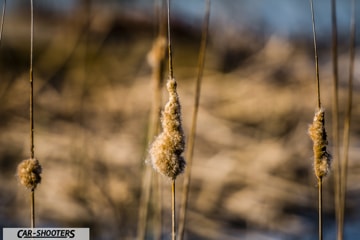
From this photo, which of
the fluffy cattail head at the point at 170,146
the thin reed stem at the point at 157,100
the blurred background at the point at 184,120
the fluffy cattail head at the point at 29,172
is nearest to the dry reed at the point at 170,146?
the fluffy cattail head at the point at 170,146

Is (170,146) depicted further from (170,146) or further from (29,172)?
(29,172)

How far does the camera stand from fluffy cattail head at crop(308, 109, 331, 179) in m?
0.93

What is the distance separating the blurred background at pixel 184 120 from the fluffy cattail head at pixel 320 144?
5.98 ft

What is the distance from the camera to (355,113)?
4.84m

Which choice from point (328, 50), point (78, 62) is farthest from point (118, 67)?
point (328, 50)

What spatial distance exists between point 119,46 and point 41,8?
2.87 ft

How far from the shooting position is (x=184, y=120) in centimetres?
409

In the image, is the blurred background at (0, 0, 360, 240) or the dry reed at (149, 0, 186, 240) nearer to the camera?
the dry reed at (149, 0, 186, 240)

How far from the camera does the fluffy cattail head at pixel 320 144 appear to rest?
0.93 meters

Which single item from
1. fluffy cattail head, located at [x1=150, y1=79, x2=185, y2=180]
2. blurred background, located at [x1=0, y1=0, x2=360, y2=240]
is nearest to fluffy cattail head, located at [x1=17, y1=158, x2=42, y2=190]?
fluffy cattail head, located at [x1=150, y1=79, x2=185, y2=180]

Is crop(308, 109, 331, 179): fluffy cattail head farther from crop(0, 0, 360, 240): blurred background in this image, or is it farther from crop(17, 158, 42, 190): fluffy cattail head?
crop(0, 0, 360, 240): blurred background

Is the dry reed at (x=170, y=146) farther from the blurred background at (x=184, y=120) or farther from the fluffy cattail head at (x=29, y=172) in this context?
the blurred background at (x=184, y=120)

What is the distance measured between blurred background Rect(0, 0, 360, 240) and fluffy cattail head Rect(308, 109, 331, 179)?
1.82 m

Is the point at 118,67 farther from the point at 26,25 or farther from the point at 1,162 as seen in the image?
the point at 1,162
